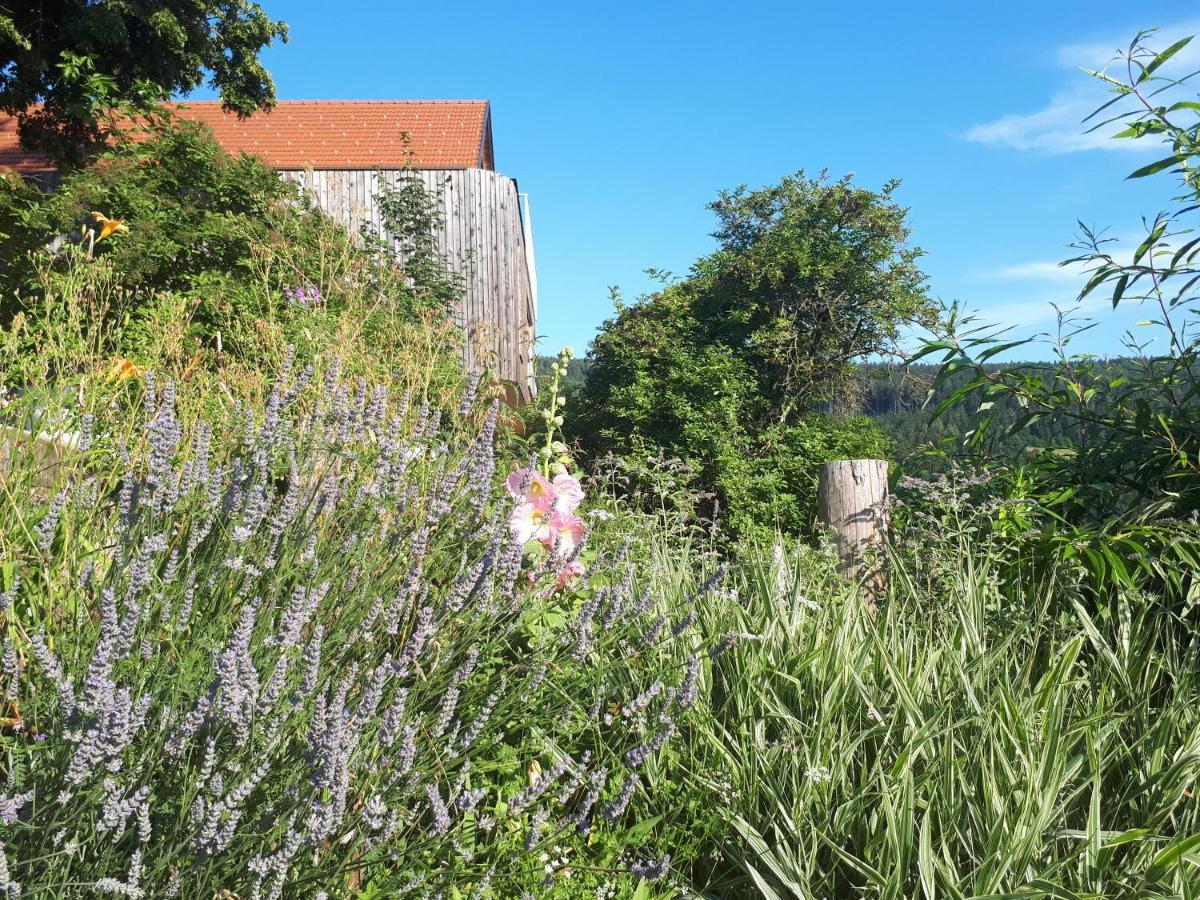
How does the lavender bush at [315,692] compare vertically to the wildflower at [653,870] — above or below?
above

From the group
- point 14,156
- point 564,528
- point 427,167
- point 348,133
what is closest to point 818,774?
point 564,528

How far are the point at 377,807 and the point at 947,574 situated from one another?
2332 mm

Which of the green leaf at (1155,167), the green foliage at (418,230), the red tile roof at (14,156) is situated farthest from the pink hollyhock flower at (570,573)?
the red tile roof at (14,156)

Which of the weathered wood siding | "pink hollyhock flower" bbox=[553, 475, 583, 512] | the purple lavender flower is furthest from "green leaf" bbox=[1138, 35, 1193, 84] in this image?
the weathered wood siding

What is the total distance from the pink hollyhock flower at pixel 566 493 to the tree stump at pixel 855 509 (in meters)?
1.55

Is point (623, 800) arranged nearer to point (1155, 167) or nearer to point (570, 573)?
point (570, 573)

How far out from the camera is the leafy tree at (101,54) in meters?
10.9

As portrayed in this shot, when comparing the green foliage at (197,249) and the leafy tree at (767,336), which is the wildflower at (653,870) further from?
the leafy tree at (767,336)

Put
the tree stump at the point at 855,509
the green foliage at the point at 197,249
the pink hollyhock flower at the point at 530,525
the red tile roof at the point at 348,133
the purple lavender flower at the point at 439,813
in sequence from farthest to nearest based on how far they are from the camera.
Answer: the red tile roof at the point at 348,133, the green foliage at the point at 197,249, the tree stump at the point at 855,509, the pink hollyhock flower at the point at 530,525, the purple lavender flower at the point at 439,813

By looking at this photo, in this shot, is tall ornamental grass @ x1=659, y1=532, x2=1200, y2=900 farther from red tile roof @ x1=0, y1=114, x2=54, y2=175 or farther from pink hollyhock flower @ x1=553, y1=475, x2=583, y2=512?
red tile roof @ x1=0, y1=114, x2=54, y2=175

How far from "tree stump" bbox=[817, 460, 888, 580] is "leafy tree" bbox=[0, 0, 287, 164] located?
10.1 m

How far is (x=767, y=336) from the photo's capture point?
1104 centimetres

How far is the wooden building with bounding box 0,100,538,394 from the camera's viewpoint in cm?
1305

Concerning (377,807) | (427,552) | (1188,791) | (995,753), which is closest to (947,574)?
(1188,791)
